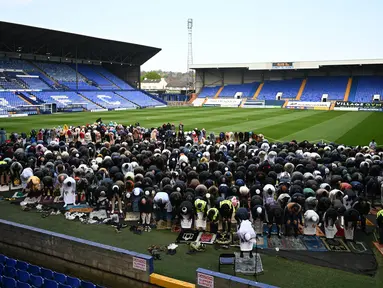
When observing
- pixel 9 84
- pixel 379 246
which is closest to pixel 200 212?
pixel 379 246

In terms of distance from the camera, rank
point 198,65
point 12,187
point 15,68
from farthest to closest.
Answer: point 198,65
point 15,68
point 12,187

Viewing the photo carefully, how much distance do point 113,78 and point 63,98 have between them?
1981cm

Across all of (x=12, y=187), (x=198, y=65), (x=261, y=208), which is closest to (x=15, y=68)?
(x=198, y=65)

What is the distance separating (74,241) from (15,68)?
5560 cm

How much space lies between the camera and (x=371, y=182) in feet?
39.9

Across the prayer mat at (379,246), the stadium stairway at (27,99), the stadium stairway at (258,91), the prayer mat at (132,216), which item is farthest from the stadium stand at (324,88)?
the prayer mat at (132,216)

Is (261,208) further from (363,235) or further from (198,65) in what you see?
(198,65)

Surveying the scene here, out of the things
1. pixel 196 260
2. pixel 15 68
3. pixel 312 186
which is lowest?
pixel 196 260

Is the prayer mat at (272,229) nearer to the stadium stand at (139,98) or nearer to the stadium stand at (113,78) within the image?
the stadium stand at (139,98)

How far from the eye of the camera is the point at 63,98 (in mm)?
54344

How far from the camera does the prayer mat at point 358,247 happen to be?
30.0 feet

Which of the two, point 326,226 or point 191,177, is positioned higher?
point 191,177

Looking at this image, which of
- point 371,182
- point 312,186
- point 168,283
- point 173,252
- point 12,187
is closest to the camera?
point 168,283

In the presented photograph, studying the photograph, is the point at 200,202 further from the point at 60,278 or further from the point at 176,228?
the point at 60,278
